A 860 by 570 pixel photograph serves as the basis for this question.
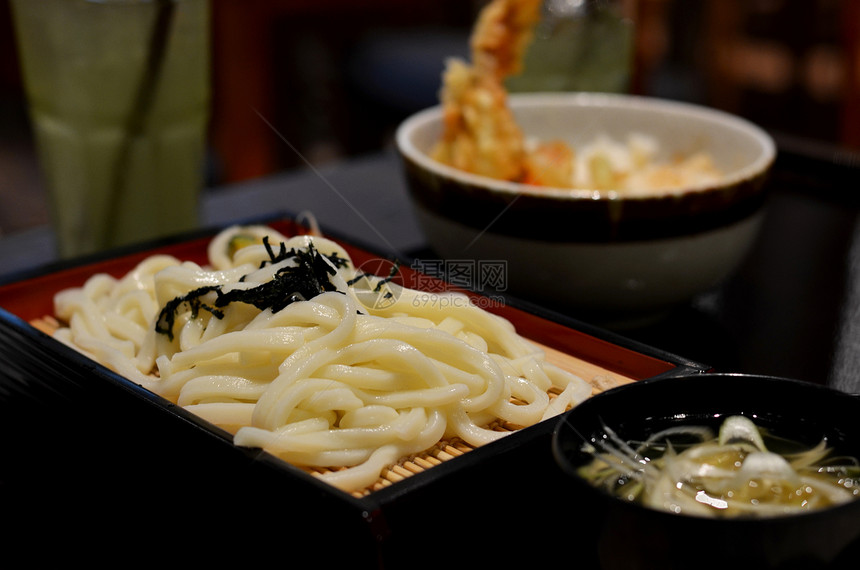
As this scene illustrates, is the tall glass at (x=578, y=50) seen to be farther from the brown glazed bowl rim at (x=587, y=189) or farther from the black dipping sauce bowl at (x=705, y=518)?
the black dipping sauce bowl at (x=705, y=518)

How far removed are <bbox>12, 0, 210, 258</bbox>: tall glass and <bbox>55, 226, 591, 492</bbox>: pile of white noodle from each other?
1.99 ft

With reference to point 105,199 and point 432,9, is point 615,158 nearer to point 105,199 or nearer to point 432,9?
point 105,199

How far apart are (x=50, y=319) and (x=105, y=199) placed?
18.5 inches

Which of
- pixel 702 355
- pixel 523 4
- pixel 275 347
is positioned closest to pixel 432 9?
pixel 523 4

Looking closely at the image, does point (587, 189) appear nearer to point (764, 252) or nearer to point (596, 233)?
point (596, 233)

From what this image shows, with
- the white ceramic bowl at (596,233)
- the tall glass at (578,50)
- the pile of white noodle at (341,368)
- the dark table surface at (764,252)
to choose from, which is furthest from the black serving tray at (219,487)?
the tall glass at (578,50)

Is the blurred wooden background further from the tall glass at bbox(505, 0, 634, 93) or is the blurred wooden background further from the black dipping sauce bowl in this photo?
the black dipping sauce bowl

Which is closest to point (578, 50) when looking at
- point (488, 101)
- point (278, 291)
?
point (488, 101)

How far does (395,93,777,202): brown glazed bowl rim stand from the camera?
137cm

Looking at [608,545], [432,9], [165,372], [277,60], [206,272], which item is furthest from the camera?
[432,9]

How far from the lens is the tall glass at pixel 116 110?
165 centimetres

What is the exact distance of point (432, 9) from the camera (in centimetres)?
559

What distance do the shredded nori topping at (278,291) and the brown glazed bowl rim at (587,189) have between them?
0.37 meters

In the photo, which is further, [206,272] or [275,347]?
[206,272]
